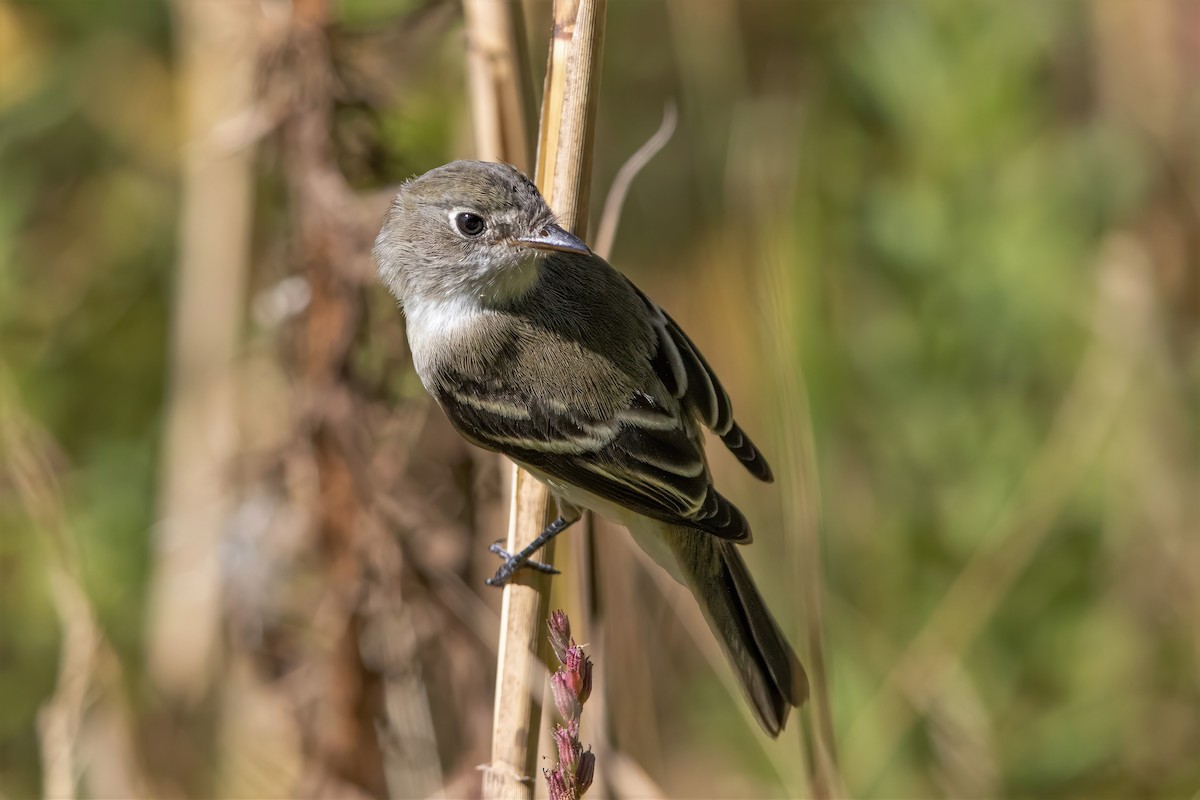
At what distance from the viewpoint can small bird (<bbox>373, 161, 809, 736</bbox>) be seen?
2281 mm

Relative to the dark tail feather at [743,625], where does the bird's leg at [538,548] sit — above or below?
above

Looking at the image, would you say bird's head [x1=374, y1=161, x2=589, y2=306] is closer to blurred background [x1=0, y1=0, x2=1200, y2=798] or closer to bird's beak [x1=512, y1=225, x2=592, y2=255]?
bird's beak [x1=512, y1=225, x2=592, y2=255]

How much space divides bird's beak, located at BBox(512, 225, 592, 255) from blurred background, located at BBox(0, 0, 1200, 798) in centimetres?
38

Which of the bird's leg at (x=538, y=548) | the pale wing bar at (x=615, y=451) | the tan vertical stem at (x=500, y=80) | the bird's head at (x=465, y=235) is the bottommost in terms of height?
the bird's leg at (x=538, y=548)

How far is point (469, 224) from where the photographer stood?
7.84 feet

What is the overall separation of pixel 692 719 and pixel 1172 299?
2002 mm

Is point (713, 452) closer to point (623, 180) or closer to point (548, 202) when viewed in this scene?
point (623, 180)

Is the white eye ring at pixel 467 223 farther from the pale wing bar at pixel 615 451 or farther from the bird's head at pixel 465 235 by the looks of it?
the pale wing bar at pixel 615 451

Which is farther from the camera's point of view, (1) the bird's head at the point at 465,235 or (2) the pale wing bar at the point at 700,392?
(2) the pale wing bar at the point at 700,392

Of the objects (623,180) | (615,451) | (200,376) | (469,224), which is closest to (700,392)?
(615,451)

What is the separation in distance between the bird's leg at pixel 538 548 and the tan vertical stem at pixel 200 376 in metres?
1.31

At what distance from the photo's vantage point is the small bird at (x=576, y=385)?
2.28 m

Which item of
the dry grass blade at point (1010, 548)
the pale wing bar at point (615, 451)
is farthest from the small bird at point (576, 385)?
the dry grass blade at point (1010, 548)

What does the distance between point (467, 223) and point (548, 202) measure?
255 mm
